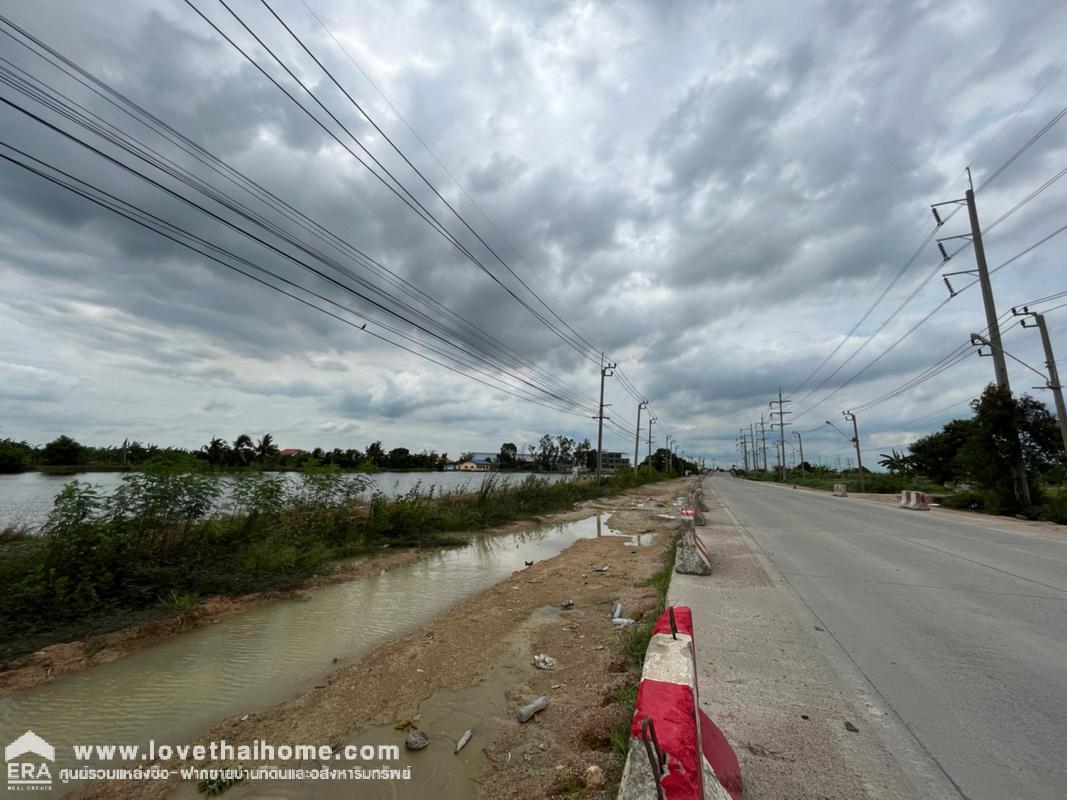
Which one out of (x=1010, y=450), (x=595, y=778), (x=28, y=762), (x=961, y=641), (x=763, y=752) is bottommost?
(x=28, y=762)

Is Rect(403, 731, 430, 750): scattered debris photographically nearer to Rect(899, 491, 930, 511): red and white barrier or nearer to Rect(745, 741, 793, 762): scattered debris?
Rect(745, 741, 793, 762): scattered debris

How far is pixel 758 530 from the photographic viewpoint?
1330 centimetres

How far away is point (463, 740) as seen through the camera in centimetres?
366

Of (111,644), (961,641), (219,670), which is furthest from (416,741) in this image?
(961,641)

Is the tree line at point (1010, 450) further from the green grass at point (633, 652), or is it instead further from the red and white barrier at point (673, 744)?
the red and white barrier at point (673, 744)

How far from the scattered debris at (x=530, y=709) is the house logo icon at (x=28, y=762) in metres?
3.64

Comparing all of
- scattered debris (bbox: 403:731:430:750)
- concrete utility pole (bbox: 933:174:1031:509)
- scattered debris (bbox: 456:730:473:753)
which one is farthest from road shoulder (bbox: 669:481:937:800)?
concrete utility pole (bbox: 933:174:1031:509)

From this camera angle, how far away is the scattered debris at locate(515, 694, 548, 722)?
3867mm

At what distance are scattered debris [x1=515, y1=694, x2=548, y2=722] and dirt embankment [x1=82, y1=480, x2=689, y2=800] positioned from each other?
0.06 m

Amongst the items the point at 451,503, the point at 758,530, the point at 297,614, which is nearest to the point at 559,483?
the point at 451,503

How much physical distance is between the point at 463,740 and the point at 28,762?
3.64m

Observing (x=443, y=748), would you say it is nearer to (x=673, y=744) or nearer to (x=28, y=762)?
(x=673, y=744)

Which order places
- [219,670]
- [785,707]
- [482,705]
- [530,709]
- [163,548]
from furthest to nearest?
1. [163,548]
2. [219,670]
3. [482,705]
4. [530,709]
5. [785,707]

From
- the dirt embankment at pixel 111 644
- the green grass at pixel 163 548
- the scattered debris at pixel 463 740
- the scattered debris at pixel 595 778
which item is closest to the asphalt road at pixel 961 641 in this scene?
the scattered debris at pixel 595 778
